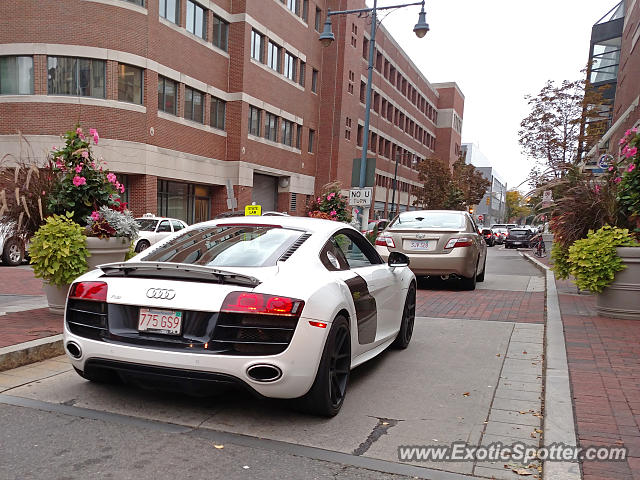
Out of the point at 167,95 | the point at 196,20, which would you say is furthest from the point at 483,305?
the point at 196,20

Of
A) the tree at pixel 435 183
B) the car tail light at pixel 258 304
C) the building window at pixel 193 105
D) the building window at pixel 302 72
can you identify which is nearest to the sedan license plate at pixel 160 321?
the car tail light at pixel 258 304

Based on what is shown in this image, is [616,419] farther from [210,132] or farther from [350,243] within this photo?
[210,132]

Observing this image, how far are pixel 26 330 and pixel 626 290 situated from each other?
7531mm

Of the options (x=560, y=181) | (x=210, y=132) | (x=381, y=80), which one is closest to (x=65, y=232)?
(x=560, y=181)

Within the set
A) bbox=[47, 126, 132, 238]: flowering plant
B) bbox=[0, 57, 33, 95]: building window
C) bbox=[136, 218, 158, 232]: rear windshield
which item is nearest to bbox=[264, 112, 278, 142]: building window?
bbox=[0, 57, 33, 95]: building window

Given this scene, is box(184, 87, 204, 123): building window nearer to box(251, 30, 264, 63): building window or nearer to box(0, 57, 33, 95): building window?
box(251, 30, 264, 63): building window

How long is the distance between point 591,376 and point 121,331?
395cm

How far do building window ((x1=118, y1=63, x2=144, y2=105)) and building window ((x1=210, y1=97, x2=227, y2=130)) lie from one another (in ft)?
18.2

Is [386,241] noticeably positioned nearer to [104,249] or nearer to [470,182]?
[104,249]

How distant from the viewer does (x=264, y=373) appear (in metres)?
3.45

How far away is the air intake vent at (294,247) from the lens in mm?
3995

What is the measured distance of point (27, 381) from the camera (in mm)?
4496

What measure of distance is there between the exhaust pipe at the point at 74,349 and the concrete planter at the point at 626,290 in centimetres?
683

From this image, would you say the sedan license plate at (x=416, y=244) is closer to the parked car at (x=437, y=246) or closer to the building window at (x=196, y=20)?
the parked car at (x=437, y=246)
